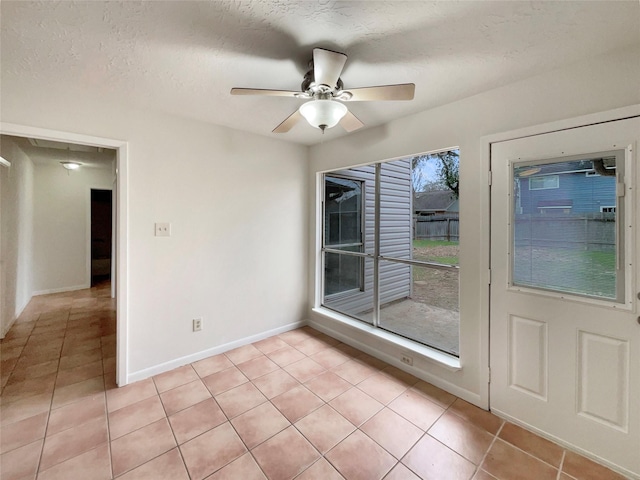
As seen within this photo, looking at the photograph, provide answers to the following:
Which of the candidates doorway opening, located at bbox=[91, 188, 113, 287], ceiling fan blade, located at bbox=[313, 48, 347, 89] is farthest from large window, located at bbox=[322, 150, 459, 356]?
doorway opening, located at bbox=[91, 188, 113, 287]

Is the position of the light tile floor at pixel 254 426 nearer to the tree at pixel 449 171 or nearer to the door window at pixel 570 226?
the door window at pixel 570 226

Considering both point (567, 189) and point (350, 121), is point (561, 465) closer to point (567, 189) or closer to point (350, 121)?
point (567, 189)

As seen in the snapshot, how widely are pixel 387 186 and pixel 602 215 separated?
2585 millimetres

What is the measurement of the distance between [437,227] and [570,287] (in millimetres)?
1280

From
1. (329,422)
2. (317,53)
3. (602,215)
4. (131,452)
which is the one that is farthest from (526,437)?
(317,53)

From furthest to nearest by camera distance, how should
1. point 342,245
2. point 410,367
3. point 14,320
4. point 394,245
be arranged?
point 394,245 < point 342,245 < point 14,320 < point 410,367

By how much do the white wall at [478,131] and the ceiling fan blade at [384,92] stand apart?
86 centimetres

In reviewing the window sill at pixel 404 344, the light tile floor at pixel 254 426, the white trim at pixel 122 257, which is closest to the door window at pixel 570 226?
the window sill at pixel 404 344

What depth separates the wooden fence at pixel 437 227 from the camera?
252 cm

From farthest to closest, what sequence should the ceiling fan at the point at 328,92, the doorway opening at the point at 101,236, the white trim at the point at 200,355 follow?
1. the doorway opening at the point at 101,236
2. the white trim at the point at 200,355
3. the ceiling fan at the point at 328,92

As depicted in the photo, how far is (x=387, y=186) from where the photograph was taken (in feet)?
13.1

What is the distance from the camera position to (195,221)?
107 inches

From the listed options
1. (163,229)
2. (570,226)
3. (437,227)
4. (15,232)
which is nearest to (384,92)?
(570,226)

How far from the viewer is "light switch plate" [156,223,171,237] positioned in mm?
2510
